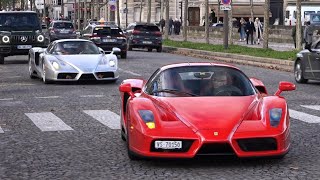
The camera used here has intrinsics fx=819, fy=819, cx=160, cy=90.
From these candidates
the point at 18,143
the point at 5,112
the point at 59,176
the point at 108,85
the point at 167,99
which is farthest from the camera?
the point at 108,85

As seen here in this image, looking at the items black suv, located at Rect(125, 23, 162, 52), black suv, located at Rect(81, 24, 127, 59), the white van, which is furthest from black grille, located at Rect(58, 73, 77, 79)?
the white van

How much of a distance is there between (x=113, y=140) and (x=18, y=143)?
1315 millimetres

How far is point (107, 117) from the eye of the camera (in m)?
14.3

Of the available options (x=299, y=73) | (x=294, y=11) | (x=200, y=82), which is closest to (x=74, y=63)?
(x=299, y=73)

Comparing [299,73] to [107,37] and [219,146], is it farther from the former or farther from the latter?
[107,37]

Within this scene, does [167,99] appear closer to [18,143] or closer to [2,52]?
[18,143]

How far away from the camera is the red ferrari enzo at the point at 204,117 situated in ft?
29.0

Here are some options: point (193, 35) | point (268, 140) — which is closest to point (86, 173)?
point (268, 140)

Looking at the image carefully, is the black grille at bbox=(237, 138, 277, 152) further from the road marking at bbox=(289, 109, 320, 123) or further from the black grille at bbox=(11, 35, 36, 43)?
the black grille at bbox=(11, 35, 36, 43)

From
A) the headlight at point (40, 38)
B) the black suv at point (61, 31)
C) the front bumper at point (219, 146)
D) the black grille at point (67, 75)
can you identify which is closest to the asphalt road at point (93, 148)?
the front bumper at point (219, 146)

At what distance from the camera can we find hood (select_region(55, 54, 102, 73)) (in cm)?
2139

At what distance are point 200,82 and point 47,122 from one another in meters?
4.17

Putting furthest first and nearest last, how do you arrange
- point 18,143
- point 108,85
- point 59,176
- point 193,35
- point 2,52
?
point 193,35, point 2,52, point 108,85, point 18,143, point 59,176

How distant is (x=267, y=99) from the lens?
9.84 meters
